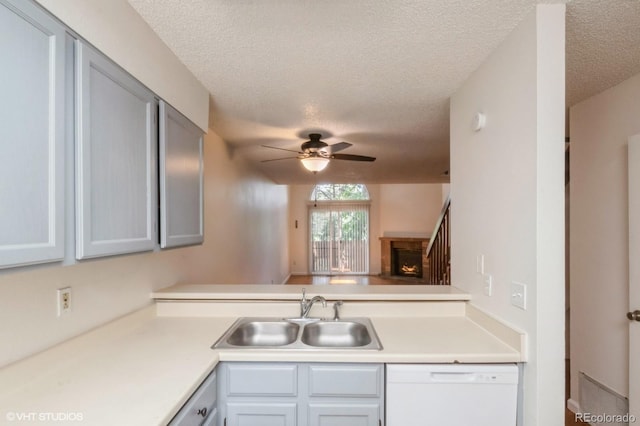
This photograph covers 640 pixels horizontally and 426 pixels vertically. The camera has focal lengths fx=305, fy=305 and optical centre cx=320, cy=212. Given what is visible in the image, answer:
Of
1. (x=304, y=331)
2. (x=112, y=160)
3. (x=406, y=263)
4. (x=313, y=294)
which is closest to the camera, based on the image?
(x=112, y=160)

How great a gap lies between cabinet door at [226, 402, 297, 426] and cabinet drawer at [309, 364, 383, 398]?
15 centimetres

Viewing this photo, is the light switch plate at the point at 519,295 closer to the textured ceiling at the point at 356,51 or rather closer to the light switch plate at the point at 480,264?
the light switch plate at the point at 480,264

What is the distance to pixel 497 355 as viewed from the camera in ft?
4.58

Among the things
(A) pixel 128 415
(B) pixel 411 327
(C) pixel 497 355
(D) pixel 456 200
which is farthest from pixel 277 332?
(D) pixel 456 200

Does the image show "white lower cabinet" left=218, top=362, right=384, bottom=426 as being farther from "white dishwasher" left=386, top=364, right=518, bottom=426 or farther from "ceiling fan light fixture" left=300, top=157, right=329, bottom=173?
"ceiling fan light fixture" left=300, top=157, right=329, bottom=173

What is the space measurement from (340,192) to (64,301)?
844 centimetres

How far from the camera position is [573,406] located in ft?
7.85

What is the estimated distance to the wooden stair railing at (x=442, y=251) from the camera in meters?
3.79

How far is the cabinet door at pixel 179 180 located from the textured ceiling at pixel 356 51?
0.42 m

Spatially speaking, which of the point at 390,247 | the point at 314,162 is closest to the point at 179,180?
the point at 314,162

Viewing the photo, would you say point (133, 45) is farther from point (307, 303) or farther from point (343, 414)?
point (343, 414)

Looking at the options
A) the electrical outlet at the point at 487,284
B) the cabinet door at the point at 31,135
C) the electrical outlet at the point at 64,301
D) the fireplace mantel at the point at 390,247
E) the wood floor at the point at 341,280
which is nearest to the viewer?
the cabinet door at the point at 31,135

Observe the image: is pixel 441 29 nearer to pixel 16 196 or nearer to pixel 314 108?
pixel 314 108

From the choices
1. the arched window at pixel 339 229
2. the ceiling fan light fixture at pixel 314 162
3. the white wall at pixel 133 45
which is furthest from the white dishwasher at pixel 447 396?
the arched window at pixel 339 229
